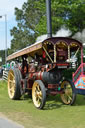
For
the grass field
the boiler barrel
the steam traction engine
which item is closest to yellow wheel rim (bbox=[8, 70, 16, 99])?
the steam traction engine

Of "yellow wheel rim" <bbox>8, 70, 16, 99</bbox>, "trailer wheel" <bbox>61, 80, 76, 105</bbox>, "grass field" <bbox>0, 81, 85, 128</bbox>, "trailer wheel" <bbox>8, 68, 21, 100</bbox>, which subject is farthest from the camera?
"yellow wheel rim" <bbox>8, 70, 16, 99</bbox>

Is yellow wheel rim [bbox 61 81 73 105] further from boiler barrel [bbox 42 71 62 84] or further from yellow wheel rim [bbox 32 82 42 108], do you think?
yellow wheel rim [bbox 32 82 42 108]

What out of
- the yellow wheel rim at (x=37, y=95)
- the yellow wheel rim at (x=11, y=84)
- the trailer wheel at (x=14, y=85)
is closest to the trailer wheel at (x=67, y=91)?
the yellow wheel rim at (x=37, y=95)

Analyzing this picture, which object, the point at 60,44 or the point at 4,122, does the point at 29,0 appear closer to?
the point at 60,44

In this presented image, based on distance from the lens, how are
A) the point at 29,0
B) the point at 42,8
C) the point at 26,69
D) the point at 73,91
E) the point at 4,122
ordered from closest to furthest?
1. the point at 4,122
2. the point at 73,91
3. the point at 26,69
4. the point at 42,8
5. the point at 29,0

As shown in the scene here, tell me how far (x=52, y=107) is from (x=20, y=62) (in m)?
2.90

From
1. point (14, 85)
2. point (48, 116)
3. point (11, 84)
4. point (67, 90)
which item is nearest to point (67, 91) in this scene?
point (67, 90)

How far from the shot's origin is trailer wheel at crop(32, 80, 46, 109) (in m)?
6.67

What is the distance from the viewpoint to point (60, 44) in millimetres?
7438

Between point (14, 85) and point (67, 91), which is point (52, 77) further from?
point (14, 85)

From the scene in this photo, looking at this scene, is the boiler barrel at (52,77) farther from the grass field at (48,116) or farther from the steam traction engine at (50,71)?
the grass field at (48,116)

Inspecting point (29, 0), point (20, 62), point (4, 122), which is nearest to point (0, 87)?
point (20, 62)

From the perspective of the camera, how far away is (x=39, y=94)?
7.03m

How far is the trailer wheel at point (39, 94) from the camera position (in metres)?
6.67
